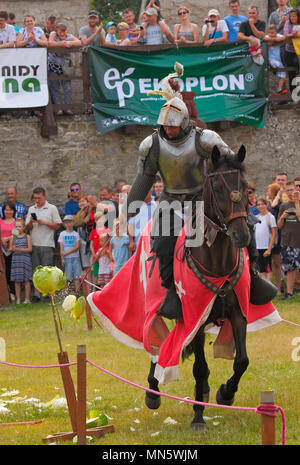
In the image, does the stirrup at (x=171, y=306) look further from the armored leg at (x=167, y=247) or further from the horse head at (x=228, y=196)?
the horse head at (x=228, y=196)

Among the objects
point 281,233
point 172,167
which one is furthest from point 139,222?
point 172,167

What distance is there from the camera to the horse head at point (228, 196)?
557cm

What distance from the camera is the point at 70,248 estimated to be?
1458 centimetres

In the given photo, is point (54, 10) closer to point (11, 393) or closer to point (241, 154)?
point (11, 393)

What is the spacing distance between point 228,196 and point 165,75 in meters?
10.8

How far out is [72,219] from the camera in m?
14.6

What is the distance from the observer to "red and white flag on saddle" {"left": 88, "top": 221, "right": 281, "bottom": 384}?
20.2 feet

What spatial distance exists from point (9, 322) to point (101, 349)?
304 centimetres

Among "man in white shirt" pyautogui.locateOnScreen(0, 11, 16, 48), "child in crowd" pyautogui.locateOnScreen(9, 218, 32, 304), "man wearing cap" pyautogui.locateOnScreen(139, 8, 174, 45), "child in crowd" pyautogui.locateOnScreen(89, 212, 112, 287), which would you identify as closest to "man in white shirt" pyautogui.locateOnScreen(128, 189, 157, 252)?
"child in crowd" pyautogui.locateOnScreen(89, 212, 112, 287)

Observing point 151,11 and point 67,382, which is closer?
point 67,382

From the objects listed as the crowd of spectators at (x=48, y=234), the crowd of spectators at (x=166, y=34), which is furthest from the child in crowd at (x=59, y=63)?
the crowd of spectators at (x=48, y=234)

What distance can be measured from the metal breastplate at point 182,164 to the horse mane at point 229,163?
571 millimetres
